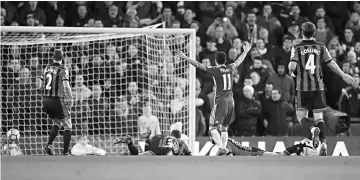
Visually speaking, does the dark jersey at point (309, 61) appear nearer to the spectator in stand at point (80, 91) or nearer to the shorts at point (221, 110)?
the shorts at point (221, 110)

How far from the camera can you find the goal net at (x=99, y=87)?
1655cm

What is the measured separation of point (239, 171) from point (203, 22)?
1032cm

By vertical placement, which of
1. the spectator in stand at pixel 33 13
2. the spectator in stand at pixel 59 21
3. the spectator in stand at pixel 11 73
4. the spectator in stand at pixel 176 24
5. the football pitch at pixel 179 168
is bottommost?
the football pitch at pixel 179 168

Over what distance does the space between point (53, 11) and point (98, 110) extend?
3.96 m

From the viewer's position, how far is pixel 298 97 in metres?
12.6

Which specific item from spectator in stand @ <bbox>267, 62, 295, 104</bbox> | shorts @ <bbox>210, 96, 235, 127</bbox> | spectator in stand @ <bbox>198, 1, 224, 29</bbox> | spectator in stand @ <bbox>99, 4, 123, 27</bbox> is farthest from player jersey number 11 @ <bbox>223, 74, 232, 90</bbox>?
spectator in stand @ <bbox>99, 4, 123, 27</bbox>

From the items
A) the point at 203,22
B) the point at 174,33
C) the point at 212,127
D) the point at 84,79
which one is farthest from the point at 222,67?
the point at 203,22

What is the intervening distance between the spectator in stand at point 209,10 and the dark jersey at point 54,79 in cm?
660

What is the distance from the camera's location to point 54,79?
13.7 metres

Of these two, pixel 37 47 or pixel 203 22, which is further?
pixel 203 22

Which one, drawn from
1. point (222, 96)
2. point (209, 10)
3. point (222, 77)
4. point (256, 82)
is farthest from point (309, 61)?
point (209, 10)

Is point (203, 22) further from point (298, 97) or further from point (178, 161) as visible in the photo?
point (178, 161)

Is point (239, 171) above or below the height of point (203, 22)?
below

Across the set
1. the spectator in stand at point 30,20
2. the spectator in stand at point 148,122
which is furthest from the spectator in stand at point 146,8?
the spectator in stand at point 148,122
